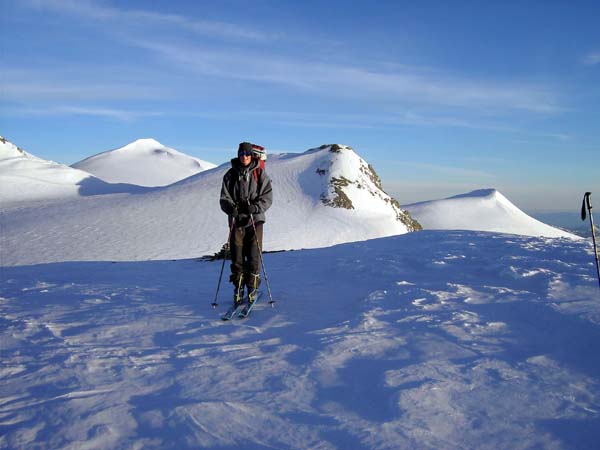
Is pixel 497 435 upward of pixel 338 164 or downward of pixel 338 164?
downward

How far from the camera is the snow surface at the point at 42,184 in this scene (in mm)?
54094

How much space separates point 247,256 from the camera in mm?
7355

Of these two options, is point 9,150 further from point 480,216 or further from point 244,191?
point 244,191

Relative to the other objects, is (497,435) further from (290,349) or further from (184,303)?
(184,303)

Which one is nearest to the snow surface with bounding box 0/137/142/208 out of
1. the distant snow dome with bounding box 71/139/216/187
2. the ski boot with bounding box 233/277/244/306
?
the distant snow dome with bounding box 71/139/216/187

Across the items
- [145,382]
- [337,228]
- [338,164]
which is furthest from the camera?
[338,164]

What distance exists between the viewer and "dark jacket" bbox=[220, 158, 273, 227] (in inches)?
279

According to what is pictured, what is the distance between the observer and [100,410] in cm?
371

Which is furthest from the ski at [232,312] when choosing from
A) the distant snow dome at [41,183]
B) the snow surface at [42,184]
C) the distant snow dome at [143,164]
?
the distant snow dome at [143,164]

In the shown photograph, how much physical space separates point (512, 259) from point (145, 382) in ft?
23.0

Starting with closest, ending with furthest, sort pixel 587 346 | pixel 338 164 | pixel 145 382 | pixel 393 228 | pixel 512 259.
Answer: pixel 145 382, pixel 587 346, pixel 512 259, pixel 393 228, pixel 338 164

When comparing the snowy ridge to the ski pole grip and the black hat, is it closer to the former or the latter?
the black hat

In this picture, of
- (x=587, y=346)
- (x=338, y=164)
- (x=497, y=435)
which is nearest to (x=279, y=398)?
(x=497, y=435)

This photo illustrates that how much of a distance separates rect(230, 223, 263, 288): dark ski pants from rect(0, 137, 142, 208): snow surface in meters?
51.7
